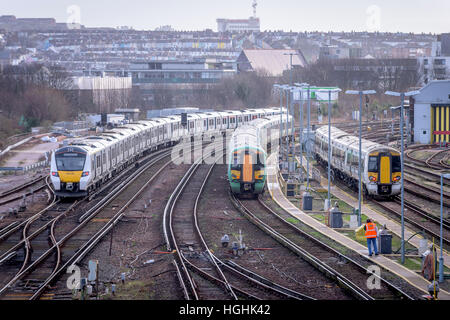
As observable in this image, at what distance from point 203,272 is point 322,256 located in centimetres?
428

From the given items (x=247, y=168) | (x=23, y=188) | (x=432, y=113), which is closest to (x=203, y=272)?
(x=247, y=168)

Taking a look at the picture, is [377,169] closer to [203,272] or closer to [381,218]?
[381,218]

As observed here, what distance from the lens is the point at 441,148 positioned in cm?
5831

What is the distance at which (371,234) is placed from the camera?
21266mm

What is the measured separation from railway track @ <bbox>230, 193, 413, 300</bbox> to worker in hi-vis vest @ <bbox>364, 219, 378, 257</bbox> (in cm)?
73

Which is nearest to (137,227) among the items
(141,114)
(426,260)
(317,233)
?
(317,233)

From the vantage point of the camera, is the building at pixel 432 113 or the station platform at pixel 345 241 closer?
the station platform at pixel 345 241

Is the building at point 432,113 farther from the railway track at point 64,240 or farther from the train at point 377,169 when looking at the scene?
the railway track at point 64,240

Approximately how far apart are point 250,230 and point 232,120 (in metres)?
45.2

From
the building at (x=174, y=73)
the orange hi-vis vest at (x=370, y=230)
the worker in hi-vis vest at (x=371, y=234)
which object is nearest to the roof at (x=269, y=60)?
the building at (x=174, y=73)

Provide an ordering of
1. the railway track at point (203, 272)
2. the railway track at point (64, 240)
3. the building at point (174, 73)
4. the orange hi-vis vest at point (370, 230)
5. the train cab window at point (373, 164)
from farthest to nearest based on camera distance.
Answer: the building at point (174, 73) < the train cab window at point (373, 164) < the orange hi-vis vest at point (370, 230) < the railway track at point (64, 240) < the railway track at point (203, 272)

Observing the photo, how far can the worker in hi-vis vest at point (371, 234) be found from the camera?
21.1 metres

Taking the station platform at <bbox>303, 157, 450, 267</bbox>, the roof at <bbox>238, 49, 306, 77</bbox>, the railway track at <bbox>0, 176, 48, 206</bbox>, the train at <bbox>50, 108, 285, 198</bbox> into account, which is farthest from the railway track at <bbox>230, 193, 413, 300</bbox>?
the roof at <bbox>238, 49, 306, 77</bbox>

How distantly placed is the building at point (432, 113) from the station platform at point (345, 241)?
76.2 feet
